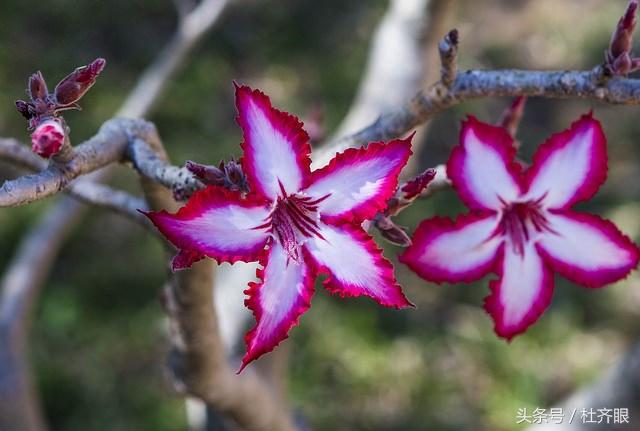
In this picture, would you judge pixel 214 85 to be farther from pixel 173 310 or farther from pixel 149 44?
pixel 173 310

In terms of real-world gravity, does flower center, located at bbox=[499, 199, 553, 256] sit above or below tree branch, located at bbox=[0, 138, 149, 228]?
below

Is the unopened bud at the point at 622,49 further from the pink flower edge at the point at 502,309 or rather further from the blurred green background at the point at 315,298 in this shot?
the blurred green background at the point at 315,298

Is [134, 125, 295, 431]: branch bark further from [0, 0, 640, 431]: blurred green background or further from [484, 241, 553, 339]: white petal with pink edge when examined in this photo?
[0, 0, 640, 431]: blurred green background

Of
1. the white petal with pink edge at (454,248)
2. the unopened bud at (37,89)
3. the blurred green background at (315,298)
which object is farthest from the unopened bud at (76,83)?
the blurred green background at (315,298)

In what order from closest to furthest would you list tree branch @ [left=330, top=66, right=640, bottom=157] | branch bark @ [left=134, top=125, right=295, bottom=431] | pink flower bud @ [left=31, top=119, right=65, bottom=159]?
pink flower bud @ [left=31, top=119, right=65, bottom=159]
tree branch @ [left=330, top=66, right=640, bottom=157]
branch bark @ [left=134, top=125, right=295, bottom=431]

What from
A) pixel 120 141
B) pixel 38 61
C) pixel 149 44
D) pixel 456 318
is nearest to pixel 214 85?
pixel 149 44

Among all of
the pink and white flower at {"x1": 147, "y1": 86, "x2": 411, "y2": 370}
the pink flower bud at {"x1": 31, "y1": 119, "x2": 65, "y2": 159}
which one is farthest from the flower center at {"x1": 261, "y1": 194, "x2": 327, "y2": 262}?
the pink flower bud at {"x1": 31, "y1": 119, "x2": 65, "y2": 159}

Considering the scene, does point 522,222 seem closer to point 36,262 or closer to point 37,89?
point 37,89
